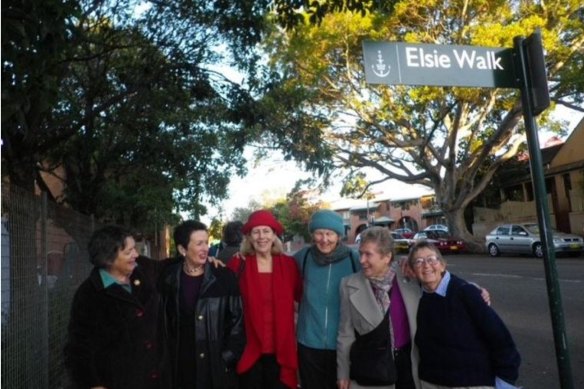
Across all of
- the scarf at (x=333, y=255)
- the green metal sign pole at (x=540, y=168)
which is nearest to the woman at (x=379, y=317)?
the scarf at (x=333, y=255)

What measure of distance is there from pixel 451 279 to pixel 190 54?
27.3ft

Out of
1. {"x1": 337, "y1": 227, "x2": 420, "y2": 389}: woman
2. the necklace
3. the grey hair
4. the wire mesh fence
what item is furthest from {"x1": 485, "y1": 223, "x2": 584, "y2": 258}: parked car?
the necklace

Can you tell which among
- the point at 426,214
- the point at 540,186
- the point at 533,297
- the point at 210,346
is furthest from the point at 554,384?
the point at 426,214

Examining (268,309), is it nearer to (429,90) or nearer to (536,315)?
(536,315)

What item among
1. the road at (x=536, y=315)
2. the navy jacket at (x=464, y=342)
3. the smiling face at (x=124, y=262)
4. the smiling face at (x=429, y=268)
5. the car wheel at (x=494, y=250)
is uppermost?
the smiling face at (x=124, y=262)

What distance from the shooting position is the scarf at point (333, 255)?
397 centimetres

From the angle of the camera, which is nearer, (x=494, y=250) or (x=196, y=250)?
(x=196, y=250)

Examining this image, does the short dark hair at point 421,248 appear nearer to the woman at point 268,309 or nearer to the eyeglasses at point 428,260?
the eyeglasses at point 428,260

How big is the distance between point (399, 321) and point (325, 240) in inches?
29.1

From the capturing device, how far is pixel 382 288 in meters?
3.62

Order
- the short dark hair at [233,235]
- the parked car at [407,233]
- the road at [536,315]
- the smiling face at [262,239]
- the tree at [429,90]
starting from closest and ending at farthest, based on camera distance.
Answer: the smiling face at [262,239], the road at [536,315], the short dark hair at [233,235], the tree at [429,90], the parked car at [407,233]

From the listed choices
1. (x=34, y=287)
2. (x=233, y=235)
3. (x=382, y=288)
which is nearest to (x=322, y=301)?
(x=382, y=288)

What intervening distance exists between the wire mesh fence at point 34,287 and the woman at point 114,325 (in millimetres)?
1209

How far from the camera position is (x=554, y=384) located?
611cm
